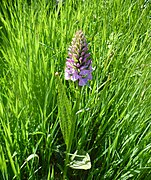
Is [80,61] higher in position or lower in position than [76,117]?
higher

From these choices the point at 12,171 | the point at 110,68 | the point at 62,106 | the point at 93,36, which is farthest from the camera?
the point at 93,36

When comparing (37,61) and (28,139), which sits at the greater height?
(37,61)

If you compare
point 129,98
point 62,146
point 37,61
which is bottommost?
point 62,146

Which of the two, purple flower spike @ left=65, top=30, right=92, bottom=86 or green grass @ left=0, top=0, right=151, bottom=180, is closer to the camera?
purple flower spike @ left=65, top=30, right=92, bottom=86

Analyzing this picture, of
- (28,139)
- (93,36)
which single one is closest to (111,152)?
(28,139)

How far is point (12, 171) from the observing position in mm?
980

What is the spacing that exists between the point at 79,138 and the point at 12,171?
0.26 metres

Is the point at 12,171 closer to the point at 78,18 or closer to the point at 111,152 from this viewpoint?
the point at 111,152

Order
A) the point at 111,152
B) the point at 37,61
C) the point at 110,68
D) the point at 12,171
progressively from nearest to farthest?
the point at 12,171 → the point at 111,152 → the point at 37,61 → the point at 110,68

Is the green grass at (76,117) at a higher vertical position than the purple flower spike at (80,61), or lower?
lower

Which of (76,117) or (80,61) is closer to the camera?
(80,61)

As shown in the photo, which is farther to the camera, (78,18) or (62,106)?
(78,18)

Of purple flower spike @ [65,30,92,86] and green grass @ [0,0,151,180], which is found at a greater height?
purple flower spike @ [65,30,92,86]

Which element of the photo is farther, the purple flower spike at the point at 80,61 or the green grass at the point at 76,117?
the green grass at the point at 76,117
